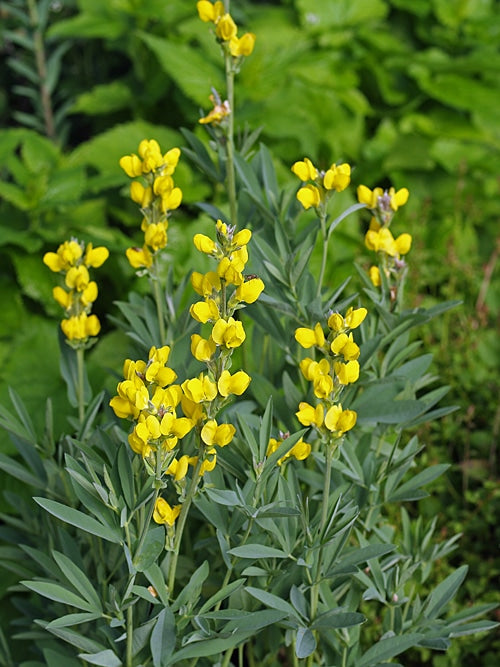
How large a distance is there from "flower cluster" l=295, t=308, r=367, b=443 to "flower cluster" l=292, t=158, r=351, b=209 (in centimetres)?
20

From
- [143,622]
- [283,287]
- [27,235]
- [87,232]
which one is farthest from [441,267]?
[143,622]

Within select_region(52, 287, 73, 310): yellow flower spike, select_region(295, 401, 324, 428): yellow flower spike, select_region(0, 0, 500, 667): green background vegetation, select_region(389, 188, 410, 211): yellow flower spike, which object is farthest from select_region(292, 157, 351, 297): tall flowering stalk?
select_region(0, 0, 500, 667): green background vegetation

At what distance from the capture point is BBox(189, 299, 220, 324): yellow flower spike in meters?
0.84

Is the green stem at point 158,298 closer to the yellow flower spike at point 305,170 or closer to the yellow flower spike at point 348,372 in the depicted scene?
the yellow flower spike at point 305,170

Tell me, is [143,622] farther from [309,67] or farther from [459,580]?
[309,67]

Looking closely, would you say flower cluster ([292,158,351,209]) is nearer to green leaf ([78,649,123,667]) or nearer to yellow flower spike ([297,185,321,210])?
yellow flower spike ([297,185,321,210])

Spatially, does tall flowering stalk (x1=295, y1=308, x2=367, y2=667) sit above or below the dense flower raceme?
above

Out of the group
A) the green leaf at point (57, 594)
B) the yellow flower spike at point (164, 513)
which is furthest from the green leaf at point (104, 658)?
the yellow flower spike at point (164, 513)

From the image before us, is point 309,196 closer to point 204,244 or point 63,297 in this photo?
point 204,244

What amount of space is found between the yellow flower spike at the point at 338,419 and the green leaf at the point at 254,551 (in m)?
0.17

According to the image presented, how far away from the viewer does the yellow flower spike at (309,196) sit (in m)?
1.03

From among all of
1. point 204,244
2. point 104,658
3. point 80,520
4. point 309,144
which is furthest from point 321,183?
point 309,144

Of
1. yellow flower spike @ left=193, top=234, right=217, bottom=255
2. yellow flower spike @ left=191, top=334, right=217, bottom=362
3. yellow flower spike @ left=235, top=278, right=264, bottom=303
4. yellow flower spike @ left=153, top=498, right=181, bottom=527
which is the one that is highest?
yellow flower spike @ left=193, top=234, right=217, bottom=255

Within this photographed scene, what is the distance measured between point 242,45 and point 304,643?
2.48 ft
